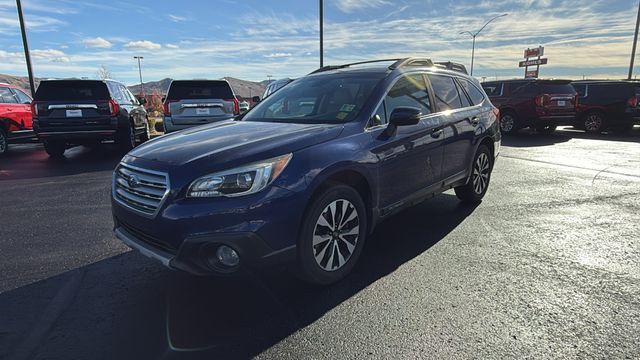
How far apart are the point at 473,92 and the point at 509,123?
982 centimetres

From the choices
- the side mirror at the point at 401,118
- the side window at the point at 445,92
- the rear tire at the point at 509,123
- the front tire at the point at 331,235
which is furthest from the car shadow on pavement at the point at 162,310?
the rear tire at the point at 509,123

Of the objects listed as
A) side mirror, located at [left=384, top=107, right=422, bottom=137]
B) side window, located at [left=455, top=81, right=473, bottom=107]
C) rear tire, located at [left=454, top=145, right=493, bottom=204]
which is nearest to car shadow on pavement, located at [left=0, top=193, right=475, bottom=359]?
side mirror, located at [left=384, top=107, right=422, bottom=137]

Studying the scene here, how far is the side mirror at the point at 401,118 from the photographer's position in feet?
11.8

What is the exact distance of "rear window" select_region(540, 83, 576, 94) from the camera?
13442 millimetres

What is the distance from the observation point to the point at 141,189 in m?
3.04

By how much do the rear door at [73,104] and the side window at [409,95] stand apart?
749 centimetres

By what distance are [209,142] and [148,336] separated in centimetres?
144

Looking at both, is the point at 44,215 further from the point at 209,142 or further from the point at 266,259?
the point at 266,259

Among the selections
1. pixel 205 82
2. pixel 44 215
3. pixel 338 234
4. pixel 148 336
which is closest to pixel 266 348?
pixel 148 336

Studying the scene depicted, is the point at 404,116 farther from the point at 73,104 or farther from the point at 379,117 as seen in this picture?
the point at 73,104

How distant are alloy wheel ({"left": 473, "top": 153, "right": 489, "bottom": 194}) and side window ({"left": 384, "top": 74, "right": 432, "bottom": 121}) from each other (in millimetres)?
1502

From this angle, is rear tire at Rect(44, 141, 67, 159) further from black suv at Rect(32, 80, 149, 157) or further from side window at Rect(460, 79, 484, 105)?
side window at Rect(460, 79, 484, 105)

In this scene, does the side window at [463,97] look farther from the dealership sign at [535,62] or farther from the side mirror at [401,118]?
the dealership sign at [535,62]

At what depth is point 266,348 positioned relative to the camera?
260 centimetres
